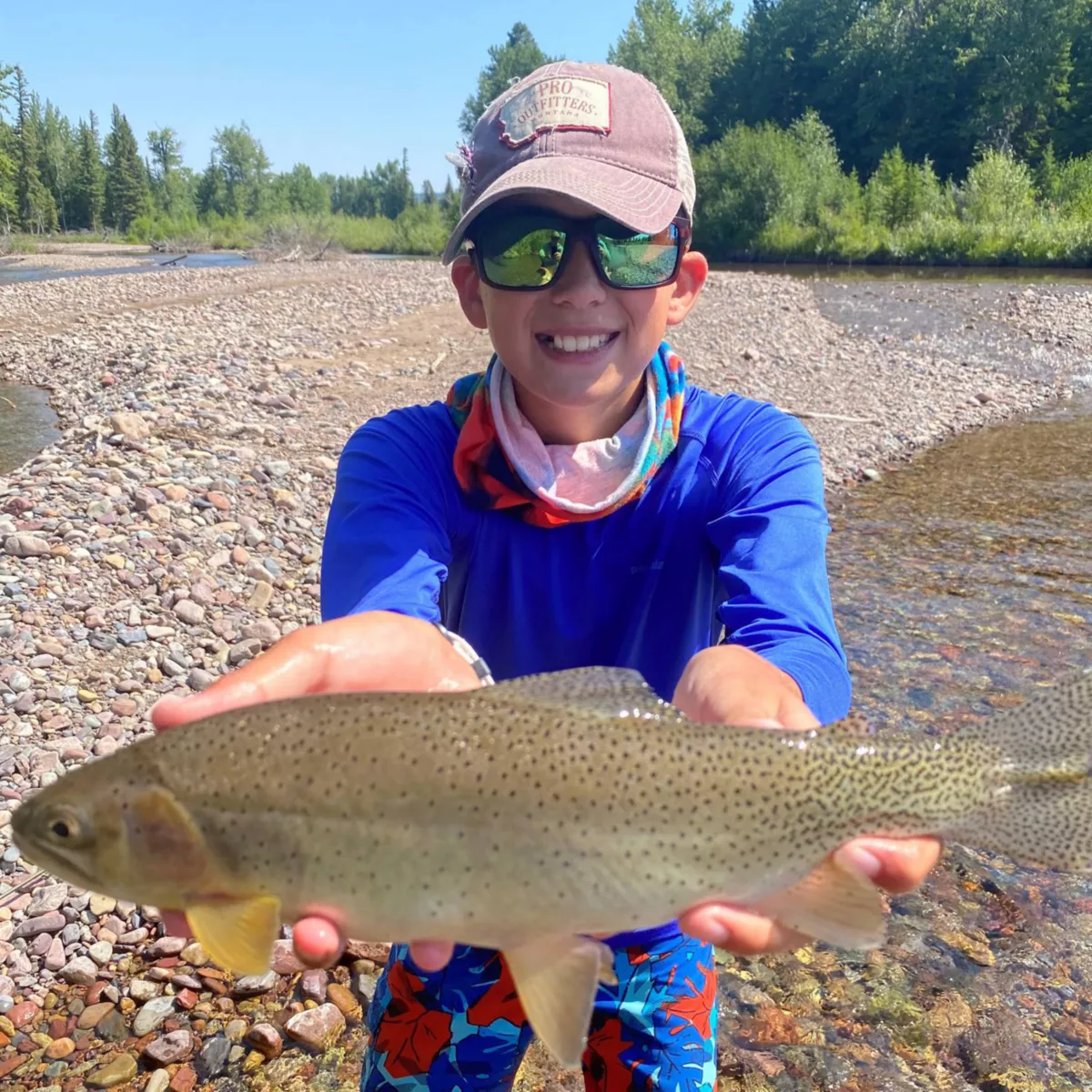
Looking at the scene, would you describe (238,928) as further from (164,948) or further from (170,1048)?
(164,948)

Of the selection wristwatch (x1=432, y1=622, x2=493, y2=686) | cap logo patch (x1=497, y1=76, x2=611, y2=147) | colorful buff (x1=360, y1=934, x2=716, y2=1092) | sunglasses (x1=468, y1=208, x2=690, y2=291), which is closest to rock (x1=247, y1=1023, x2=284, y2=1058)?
colorful buff (x1=360, y1=934, x2=716, y2=1092)

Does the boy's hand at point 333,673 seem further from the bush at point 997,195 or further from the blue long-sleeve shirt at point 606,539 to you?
the bush at point 997,195

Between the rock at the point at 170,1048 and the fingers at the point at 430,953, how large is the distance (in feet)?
7.58

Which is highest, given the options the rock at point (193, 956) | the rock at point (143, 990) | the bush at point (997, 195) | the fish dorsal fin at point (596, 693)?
the bush at point (997, 195)

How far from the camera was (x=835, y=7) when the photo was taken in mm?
95812

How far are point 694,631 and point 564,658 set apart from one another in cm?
45

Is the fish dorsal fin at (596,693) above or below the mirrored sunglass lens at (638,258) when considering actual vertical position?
below

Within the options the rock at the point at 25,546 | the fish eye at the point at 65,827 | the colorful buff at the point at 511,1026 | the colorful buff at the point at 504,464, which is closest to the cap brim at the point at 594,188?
the colorful buff at the point at 504,464

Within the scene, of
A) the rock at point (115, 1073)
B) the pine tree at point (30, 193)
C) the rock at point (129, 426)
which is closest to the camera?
the rock at point (115, 1073)

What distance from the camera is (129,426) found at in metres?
10.5

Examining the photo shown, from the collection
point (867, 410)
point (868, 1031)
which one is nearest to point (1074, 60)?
point (867, 410)

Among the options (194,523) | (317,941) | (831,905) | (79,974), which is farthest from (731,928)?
(194,523)

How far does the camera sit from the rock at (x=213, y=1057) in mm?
3811

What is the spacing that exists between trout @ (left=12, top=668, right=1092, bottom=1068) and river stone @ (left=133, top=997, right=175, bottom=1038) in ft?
7.33
